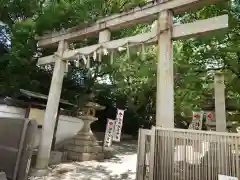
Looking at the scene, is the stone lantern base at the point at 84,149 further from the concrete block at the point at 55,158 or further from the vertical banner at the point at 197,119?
the vertical banner at the point at 197,119

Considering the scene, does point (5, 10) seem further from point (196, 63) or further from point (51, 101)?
point (196, 63)

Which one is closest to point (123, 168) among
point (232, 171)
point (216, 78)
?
point (216, 78)

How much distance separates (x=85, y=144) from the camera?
11562 mm

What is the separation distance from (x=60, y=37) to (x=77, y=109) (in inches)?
175

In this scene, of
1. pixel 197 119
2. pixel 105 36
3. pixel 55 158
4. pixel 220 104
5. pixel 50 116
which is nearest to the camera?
pixel 105 36

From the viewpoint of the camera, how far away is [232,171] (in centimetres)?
373

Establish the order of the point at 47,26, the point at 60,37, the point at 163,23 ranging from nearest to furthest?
the point at 163,23
the point at 60,37
the point at 47,26

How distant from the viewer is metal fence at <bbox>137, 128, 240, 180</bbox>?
3844 millimetres

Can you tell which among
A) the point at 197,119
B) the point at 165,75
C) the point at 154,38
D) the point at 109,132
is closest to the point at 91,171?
the point at 109,132

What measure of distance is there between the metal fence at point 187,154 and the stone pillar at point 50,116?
4.82 metres

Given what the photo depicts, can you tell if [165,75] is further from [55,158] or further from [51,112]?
[55,158]

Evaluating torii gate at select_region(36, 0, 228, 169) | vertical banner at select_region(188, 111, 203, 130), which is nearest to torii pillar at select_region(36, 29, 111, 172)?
torii gate at select_region(36, 0, 228, 169)

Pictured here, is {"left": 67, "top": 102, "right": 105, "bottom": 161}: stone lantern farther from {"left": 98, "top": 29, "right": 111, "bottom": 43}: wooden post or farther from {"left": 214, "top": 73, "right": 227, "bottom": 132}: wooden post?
{"left": 214, "top": 73, "right": 227, "bottom": 132}: wooden post

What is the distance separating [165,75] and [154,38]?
1.27 metres
